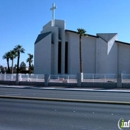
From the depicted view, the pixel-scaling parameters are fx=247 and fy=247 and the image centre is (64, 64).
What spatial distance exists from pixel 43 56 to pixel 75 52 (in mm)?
8009

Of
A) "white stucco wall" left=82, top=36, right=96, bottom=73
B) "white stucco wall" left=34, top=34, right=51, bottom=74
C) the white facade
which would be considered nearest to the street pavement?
the white facade

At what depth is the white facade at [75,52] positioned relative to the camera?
57969 millimetres

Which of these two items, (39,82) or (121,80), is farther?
(39,82)

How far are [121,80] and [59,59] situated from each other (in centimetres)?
3214

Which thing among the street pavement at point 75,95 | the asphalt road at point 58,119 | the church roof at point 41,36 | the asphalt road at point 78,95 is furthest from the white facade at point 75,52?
the asphalt road at point 58,119

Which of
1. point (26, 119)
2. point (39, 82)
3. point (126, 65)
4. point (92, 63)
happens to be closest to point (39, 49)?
point (92, 63)

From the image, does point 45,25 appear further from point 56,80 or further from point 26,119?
point 26,119

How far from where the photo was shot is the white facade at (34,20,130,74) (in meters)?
58.0

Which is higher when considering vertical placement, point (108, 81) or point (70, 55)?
point (70, 55)

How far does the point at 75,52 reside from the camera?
2362 inches

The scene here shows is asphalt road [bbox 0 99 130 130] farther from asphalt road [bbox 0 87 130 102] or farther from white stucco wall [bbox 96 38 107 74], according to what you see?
white stucco wall [bbox 96 38 107 74]

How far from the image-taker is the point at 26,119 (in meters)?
8.71

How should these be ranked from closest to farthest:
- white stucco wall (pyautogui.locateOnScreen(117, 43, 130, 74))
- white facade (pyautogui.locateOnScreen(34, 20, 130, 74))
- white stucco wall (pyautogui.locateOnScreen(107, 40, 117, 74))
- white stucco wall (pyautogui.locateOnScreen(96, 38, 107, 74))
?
white stucco wall (pyautogui.locateOnScreen(107, 40, 117, 74)) → white stucco wall (pyautogui.locateOnScreen(96, 38, 107, 74)) → white facade (pyautogui.locateOnScreen(34, 20, 130, 74)) → white stucco wall (pyautogui.locateOnScreen(117, 43, 130, 74))

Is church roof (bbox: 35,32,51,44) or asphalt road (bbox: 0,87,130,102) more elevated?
church roof (bbox: 35,32,51,44)
